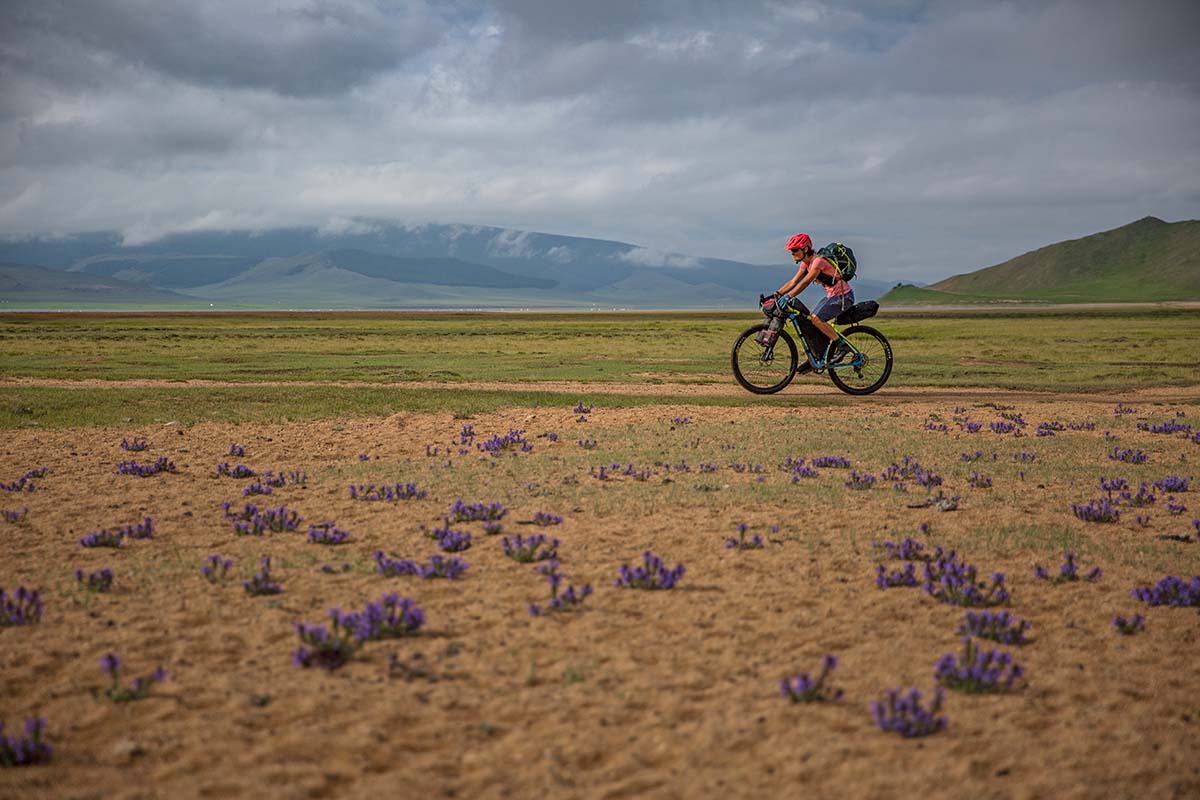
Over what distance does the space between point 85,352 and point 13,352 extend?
10.0ft

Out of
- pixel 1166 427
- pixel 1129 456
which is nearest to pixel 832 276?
pixel 1166 427

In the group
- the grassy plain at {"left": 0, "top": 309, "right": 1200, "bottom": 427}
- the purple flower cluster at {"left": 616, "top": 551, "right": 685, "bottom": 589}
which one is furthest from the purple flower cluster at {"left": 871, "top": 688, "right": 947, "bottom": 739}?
the grassy plain at {"left": 0, "top": 309, "right": 1200, "bottom": 427}

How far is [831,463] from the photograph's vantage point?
12.8 metres

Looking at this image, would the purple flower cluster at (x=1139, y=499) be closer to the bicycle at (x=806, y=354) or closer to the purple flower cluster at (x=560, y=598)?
the purple flower cluster at (x=560, y=598)

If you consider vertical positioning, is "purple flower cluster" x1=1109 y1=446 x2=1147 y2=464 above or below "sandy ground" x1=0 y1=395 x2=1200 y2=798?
above

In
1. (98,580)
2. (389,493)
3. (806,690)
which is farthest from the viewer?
(389,493)

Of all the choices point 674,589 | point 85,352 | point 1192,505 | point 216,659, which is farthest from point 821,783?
point 85,352

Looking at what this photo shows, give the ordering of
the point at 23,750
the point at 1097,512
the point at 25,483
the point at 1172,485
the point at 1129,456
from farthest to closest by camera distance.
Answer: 1. the point at 1129,456
2. the point at 25,483
3. the point at 1172,485
4. the point at 1097,512
5. the point at 23,750

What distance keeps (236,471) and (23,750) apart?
8.03m

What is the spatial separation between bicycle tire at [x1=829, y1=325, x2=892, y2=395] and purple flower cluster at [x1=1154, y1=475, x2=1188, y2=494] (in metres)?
10.0

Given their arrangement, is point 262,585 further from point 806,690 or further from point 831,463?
point 831,463

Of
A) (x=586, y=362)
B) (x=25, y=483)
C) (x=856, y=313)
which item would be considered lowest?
(x=25, y=483)

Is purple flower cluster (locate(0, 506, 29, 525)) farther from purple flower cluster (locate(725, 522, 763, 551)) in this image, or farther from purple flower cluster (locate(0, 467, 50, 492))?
purple flower cluster (locate(725, 522, 763, 551))

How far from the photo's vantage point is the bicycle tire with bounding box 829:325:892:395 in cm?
2155
